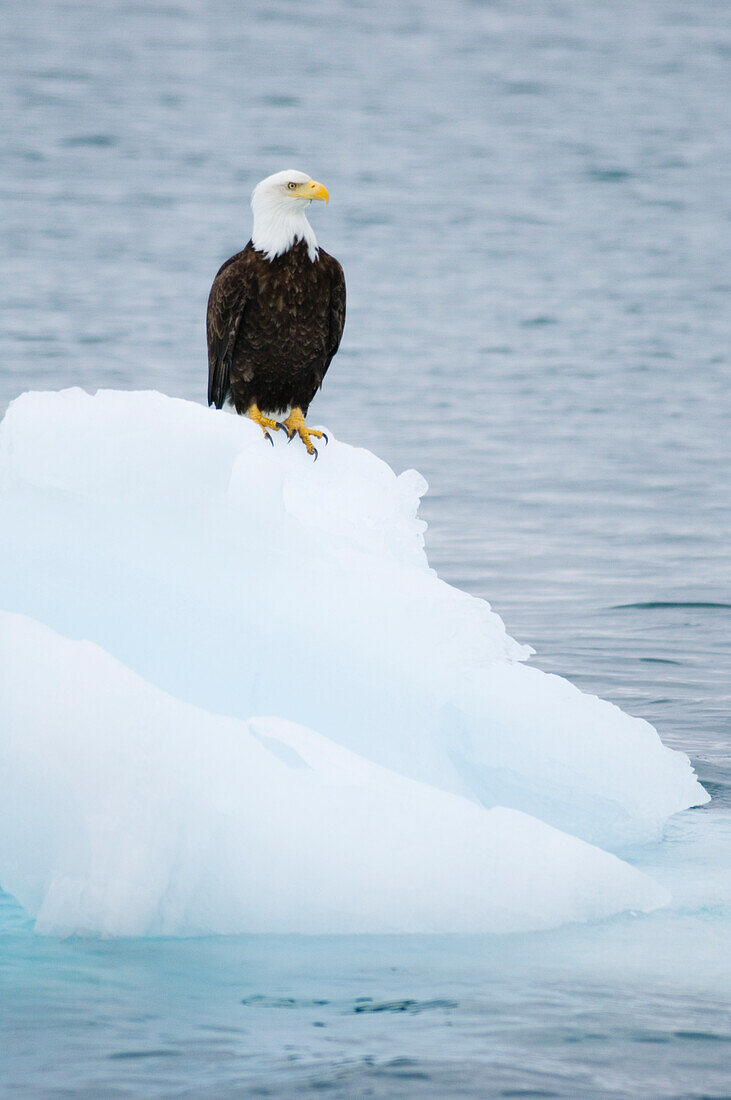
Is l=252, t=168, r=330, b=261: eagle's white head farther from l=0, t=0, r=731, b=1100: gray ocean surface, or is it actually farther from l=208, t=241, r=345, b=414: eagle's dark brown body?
l=0, t=0, r=731, b=1100: gray ocean surface

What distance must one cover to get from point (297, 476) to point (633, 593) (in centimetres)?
544

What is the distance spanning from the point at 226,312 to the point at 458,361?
2024 centimetres

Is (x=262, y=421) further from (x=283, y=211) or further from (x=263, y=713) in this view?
(x=263, y=713)

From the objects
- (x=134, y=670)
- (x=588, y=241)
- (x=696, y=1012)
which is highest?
(x=588, y=241)

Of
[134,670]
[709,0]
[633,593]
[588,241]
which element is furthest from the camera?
[709,0]

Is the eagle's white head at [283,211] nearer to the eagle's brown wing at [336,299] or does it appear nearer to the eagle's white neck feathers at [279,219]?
the eagle's white neck feathers at [279,219]

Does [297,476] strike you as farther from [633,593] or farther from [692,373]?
[692,373]

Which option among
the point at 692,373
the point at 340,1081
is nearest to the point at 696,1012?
the point at 340,1081

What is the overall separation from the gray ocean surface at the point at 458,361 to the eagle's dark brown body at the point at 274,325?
87.9 inches

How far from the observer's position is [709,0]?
7769cm

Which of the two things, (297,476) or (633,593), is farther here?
(633,593)

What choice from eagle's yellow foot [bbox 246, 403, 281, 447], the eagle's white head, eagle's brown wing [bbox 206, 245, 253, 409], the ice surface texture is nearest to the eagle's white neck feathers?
the eagle's white head

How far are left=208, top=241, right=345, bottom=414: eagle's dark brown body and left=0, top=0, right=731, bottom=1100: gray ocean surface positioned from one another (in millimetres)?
2234

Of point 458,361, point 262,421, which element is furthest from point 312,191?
point 458,361
